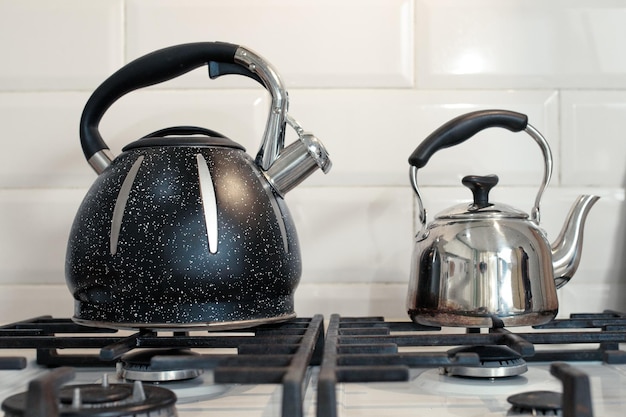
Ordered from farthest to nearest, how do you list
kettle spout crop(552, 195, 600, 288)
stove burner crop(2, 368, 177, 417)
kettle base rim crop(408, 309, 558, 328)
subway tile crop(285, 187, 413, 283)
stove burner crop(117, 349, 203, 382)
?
1. subway tile crop(285, 187, 413, 283)
2. kettle spout crop(552, 195, 600, 288)
3. kettle base rim crop(408, 309, 558, 328)
4. stove burner crop(117, 349, 203, 382)
5. stove burner crop(2, 368, 177, 417)

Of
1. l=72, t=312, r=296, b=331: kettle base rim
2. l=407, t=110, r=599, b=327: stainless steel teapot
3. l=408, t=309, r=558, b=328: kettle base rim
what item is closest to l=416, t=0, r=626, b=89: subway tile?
l=407, t=110, r=599, b=327: stainless steel teapot

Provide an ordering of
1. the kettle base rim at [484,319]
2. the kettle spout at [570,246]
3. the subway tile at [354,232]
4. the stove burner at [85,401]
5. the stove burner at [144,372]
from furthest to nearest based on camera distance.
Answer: the subway tile at [354,232], the kettle spout at [570,246], the kettle base rim at [484,319], the stove burner at [144,372], the stove burner at [85,401]

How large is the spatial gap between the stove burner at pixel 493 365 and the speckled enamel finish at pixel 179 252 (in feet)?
0.58

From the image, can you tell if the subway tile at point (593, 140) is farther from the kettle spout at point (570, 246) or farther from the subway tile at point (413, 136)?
the kettle spout at point (570, 246)

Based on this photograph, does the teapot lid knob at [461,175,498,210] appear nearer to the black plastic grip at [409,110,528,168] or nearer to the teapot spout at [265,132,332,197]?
the black plastic grip at [409,110,528,168]

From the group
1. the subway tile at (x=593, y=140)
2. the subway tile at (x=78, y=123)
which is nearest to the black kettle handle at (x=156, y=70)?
the subway tile at (x=78, y=123)

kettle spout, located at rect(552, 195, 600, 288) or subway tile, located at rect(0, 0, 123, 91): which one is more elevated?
subway tile, located at rect(0, 0, 123, 91)

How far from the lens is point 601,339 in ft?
2.05

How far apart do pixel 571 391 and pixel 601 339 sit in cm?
25

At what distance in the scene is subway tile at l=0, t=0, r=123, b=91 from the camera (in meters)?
0.99

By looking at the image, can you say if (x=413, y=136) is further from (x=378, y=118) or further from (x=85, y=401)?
(x=85, y=401)

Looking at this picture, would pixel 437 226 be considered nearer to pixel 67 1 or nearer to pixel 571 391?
pixel 571 391

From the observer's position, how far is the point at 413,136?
0.97 meters

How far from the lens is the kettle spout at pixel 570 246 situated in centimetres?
79
